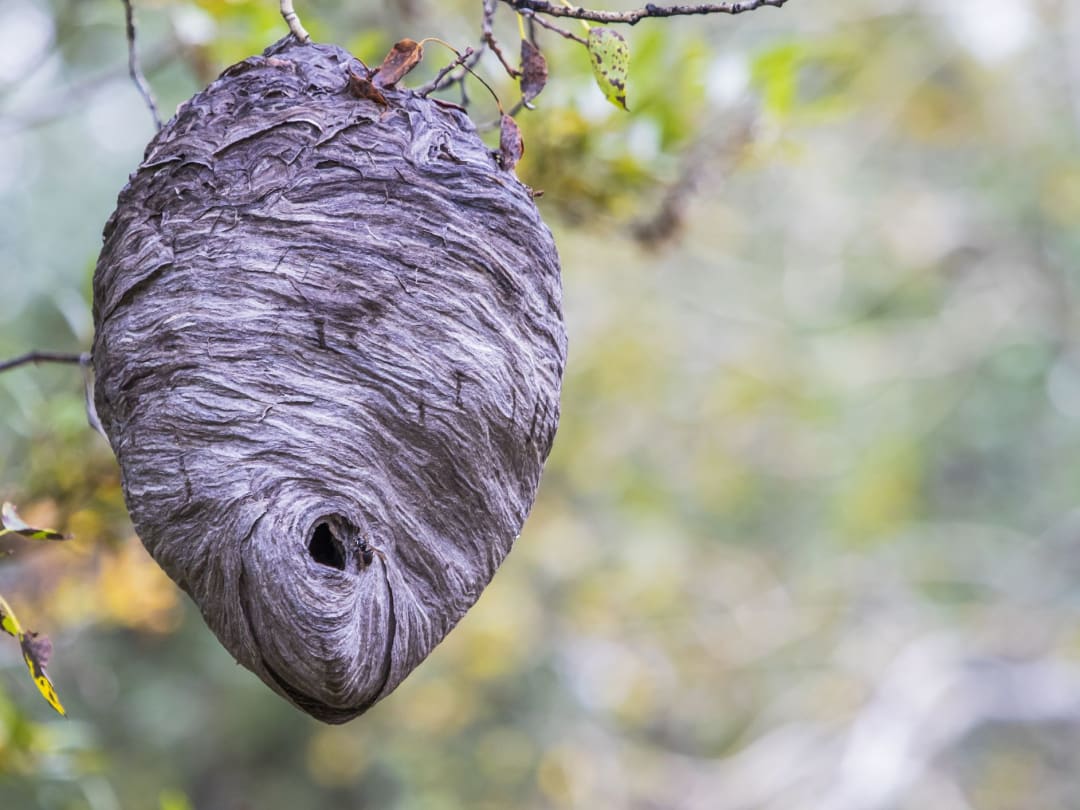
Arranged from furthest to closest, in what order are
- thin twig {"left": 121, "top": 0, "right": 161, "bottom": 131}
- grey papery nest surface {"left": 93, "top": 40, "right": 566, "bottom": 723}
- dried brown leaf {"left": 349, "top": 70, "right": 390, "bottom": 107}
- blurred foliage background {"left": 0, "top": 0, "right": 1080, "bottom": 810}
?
blurred foliage background {"left": 0, "top": 0, "right": 1080, "bottom": 810}
thin twig {"left": 121, "top": 0, "right": 161, "bottom": 131}
dried brown leaf {"left": 349, "top": 70, "right": 390, "bottom": 107}
grey papery nest surface {"left": 93, "top": 40, "right": 566, "bottom": 723}

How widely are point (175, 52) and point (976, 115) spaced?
10035 mm

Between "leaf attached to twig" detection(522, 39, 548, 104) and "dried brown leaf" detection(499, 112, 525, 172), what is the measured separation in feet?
0.18

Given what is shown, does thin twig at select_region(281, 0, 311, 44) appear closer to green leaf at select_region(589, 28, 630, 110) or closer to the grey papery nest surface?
the grey papery nest surface

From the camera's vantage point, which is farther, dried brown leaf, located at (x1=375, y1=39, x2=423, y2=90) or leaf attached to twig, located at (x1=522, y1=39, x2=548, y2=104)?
leaf attached to twig, located at (x1=522, y1=39, x2=548, y2=104)

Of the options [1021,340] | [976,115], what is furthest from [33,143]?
[1021,340]

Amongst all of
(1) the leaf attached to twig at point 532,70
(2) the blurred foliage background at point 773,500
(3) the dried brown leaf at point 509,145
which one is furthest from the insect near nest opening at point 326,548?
(2) the blurred foliage background at point 773,500

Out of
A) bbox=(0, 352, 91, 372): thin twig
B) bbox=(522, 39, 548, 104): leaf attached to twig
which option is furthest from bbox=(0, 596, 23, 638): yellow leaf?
bbox=(522, 39, 548, 104): leaf attached to twig

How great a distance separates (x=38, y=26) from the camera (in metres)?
3.86

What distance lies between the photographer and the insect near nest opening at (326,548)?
1.34 metres

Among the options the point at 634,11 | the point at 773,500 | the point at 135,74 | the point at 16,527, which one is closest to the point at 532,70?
the point at 634,11

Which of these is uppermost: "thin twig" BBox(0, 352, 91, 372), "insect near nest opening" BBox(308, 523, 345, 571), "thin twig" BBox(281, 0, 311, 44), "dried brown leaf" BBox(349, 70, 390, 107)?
"thin twig" BBox(281, 0, 311, 44)

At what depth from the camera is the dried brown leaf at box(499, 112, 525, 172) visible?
1.48 meters

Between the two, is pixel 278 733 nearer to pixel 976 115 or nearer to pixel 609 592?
pixel 609 592

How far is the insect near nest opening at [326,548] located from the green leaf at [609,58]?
707 mm
